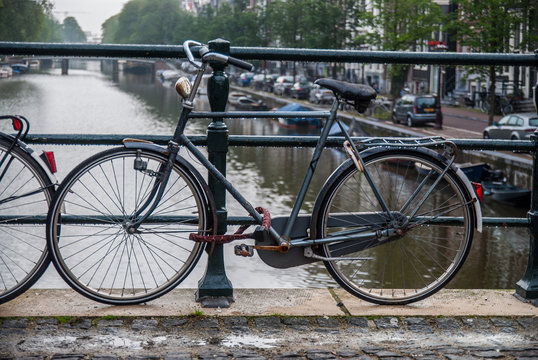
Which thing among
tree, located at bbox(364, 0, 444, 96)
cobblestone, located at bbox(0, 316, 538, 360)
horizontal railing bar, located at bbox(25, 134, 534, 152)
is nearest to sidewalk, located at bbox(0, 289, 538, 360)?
cobblestone, located at bbox(0, 316, 538, 360)

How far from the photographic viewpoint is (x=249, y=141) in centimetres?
384

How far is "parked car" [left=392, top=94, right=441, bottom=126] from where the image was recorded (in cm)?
Result: 4075

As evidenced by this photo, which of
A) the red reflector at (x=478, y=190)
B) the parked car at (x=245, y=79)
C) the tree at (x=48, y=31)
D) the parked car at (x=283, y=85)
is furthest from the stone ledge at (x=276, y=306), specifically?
the tree at (x=48, y=31)

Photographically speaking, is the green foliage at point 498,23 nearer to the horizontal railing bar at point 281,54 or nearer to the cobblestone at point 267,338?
the horizontal railing bar at point 281,54

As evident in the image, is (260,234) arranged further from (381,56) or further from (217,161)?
(381,56)

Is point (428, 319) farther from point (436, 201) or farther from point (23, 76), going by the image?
point (23, 76)

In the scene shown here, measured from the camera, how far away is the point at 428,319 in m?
3.60

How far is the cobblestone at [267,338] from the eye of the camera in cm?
309

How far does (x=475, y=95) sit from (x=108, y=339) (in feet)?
152

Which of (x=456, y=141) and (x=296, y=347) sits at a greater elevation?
(x=456, y=141)

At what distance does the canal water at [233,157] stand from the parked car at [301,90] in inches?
152

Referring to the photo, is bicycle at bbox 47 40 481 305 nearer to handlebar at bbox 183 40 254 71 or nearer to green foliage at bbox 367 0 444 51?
handlebar at bbox 183 40 254 71

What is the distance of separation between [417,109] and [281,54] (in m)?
38.2

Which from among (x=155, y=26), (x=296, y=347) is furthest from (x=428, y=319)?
(x=155, y=26)
